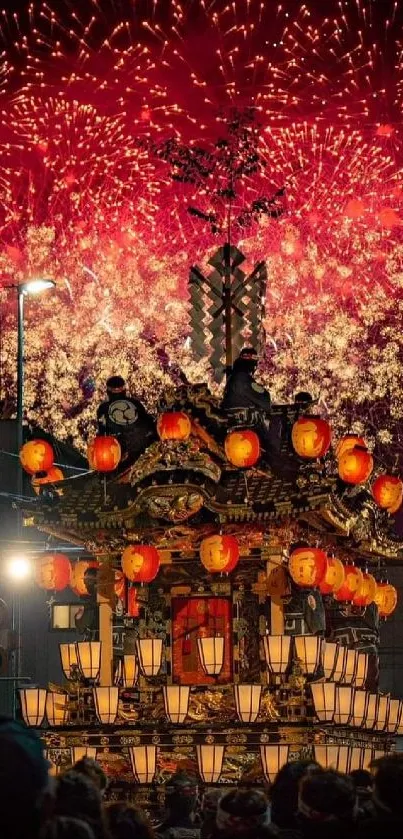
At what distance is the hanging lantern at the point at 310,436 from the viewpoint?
18453 mm

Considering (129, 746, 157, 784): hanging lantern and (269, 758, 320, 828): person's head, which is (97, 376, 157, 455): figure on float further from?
(269, 758, 320, 828): person's head

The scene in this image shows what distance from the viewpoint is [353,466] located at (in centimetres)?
1891

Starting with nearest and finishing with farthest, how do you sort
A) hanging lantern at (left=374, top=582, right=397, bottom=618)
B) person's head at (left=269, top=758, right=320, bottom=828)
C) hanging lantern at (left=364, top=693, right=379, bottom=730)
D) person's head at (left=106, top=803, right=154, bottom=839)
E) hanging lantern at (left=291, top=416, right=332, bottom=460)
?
1. person's head at (left=106, top=803, right=154, bottom=839)
2. person's head at (left=269, top=758, right=320, bottom=828)
3. hanging lantern at (left=291, top=416, right=332, bottom=460)
4. hanging lantern at (left=364, top=693, right=379, bottom=730)
5. hanging lantern at (left=374, top=582, right=397, bottom=618)

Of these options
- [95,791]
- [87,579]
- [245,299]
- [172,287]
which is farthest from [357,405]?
[95,791]

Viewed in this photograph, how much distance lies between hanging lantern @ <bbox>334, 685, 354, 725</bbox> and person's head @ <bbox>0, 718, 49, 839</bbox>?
13812 mm

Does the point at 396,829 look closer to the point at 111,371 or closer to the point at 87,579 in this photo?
the point at 87,579

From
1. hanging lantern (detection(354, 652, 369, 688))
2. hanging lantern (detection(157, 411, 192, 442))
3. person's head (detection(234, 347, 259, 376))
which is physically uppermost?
person's head (detection(234, 347, 259, 376))

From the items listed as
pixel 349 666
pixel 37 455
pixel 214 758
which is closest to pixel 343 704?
pixel 214 758

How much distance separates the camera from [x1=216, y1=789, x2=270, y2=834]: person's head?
7059 millimetres

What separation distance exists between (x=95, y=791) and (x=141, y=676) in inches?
485

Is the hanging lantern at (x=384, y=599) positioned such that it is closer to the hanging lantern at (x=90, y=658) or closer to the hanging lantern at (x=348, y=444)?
the hanging lantern at (x=348, y=444)

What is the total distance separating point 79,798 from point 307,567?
11369 millimetres

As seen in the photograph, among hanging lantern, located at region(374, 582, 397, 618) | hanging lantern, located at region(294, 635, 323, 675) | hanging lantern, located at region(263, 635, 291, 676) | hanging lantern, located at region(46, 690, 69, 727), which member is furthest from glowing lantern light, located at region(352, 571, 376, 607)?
hanging lantern, located at region(46, 690, 69, 727)

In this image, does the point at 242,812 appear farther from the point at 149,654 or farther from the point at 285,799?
the point at 149,654
